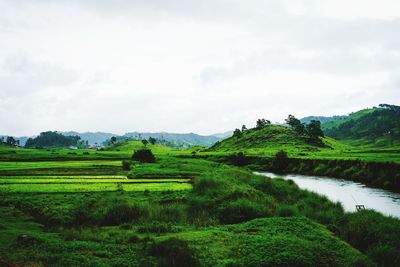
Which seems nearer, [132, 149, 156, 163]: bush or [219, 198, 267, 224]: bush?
[219, 198, 267, 224]: bush

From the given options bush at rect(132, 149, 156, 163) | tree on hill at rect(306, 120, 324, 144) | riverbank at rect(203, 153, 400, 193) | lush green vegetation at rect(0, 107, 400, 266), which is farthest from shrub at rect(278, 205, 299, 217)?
tree on hill at rect(306, 120, 324, 144)

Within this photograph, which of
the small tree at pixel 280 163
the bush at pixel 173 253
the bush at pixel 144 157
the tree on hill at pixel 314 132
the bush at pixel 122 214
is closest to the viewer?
the bush at pixel 173 253

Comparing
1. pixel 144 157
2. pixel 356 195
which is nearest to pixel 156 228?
pixel 356 195

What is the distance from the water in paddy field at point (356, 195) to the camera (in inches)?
1832

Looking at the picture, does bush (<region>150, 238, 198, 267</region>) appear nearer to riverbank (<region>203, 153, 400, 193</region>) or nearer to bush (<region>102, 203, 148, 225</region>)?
bush (<region>102, 203, 148, 225</region>)

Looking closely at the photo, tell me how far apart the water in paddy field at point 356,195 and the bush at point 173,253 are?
86.7 ft

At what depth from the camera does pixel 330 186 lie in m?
66.7

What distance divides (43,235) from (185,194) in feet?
59.9

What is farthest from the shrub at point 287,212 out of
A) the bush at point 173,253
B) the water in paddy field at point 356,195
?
the bush at point 173,253

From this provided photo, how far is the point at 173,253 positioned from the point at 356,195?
43845 millimetres

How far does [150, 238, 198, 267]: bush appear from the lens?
20.0 m

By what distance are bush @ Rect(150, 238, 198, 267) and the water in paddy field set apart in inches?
1040

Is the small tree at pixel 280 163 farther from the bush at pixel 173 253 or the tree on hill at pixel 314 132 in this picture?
the bush at pixel 173 253

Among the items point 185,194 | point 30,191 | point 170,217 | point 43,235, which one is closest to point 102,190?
point 30,191
